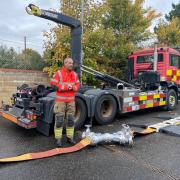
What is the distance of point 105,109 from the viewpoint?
750cm

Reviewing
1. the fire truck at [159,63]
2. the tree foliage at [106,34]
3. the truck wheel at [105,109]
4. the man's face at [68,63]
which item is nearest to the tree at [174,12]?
the tree foliage at [106,34]

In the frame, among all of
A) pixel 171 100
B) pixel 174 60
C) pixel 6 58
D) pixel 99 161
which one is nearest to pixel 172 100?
pixel 171 100

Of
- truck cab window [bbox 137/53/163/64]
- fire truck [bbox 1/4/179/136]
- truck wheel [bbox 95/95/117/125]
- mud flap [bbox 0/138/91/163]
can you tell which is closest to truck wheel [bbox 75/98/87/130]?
fire truck [bbox 1/4/179/136]

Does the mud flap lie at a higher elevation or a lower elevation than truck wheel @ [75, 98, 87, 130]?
lower

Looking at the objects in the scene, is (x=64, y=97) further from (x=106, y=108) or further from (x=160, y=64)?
(x=160, y=64)

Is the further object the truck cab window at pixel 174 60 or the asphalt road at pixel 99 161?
the truck cab window at pixel 174 60

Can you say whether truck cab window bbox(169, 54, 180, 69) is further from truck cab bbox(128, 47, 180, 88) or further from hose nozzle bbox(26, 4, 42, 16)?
hose nozzle bbox(26, 4, 42, 16)

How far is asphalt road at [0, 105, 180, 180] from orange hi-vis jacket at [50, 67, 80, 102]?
1047 millimetres

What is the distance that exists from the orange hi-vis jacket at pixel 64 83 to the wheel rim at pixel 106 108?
2.26 metres

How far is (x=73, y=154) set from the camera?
182 inches

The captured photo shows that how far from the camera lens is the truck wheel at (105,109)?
6.94 meters

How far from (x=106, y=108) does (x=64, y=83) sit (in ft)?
8.95

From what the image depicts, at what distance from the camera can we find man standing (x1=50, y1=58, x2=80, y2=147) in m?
5.08

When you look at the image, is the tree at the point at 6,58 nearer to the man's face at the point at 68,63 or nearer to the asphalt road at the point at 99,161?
the asphalt road at the point at 99,161
